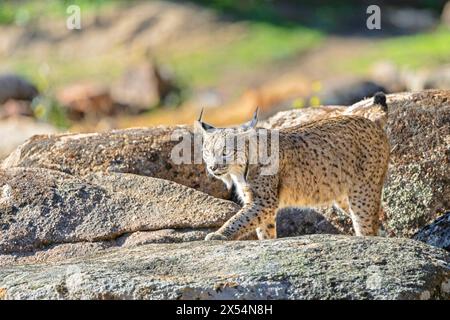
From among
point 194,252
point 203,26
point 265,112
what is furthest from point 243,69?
point 194,252

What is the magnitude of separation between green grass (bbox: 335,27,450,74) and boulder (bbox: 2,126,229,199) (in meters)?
21.8

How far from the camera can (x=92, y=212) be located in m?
11.5

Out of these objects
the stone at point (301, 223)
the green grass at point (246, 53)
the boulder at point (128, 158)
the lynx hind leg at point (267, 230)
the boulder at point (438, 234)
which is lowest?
the green grass at point (246, 53)

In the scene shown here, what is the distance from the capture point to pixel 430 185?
41.2 feet

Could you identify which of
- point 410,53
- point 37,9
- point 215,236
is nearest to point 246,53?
point 410,53

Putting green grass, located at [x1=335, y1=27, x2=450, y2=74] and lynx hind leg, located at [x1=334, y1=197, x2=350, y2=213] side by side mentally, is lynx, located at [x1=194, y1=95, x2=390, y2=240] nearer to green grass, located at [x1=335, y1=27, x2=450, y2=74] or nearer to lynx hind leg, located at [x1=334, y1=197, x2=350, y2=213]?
lynx hind leg, located at [x1=334, y1=197, x2=350, y2=213]

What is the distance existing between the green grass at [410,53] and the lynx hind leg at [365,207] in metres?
21.9

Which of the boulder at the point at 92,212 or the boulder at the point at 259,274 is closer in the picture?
the boulder at the point at 259,274

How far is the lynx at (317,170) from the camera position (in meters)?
11.9

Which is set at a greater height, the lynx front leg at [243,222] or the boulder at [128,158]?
the boulder at [128,158]

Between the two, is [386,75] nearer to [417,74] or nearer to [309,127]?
[417,74]

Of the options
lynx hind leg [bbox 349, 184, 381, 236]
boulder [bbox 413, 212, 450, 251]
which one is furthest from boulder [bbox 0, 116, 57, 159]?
boulder [bbox 413, 212, 450, 251]

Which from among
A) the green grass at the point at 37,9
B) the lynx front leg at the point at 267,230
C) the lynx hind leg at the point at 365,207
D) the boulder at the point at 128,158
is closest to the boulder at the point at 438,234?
the lynx hind leg at the point at 365,207

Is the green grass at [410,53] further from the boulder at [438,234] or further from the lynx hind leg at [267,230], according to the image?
the boulder at [438,234]
